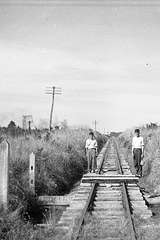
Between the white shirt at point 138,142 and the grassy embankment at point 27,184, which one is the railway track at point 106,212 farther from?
the white shirt at point 138,142

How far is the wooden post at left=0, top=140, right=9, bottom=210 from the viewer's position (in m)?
7.36

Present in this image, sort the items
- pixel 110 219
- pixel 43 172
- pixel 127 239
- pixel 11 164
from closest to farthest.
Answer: pixel 127 239
pixel 110 219
pixel 11 164
pixel 43 172

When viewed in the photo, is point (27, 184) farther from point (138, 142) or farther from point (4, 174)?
point (138, 142)

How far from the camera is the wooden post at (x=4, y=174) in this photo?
736cm

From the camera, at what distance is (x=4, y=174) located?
24.7 feet

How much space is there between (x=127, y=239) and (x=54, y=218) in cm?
257

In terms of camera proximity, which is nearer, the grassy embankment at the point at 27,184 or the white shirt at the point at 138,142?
the grassy embankment at the point at 27,184

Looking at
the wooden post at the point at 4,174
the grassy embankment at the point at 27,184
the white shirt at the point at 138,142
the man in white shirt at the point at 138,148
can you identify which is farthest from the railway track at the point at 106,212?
the white shirt at the point at 138,142

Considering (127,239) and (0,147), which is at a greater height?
(0,147)

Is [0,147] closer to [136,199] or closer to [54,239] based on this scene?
[54,239]

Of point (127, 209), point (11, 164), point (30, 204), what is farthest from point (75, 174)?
point (127, 209)

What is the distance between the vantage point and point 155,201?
9.70m

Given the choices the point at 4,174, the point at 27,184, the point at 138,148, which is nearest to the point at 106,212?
the point at 4,174

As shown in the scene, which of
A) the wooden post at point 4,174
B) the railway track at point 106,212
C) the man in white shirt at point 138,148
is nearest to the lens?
the railway track at point 106,212
